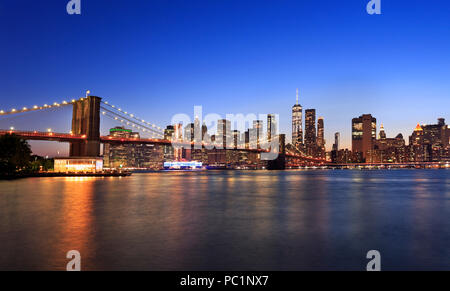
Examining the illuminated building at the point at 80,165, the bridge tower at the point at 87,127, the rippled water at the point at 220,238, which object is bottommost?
the rippled water at the point at 220,238

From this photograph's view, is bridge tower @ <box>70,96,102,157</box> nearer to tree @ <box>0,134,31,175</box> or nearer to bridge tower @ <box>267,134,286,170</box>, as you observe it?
tree @ <box>0,134,31,175</box>

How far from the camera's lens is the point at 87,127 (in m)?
77.8

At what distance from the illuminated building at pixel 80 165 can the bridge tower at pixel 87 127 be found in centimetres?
152

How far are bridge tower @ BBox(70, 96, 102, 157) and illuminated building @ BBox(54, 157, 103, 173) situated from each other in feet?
5.00

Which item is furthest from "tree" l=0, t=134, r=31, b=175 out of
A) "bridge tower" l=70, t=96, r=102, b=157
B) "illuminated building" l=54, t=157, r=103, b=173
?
"bridge tower" l=70, t=96, r=102, b=157

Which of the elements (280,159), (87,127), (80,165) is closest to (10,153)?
(80,165)

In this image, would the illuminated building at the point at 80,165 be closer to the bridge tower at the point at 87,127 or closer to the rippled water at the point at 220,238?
the bridge tower at the point at 87,127

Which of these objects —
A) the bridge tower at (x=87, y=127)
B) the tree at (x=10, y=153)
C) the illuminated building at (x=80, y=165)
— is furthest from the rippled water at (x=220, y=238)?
the illuminated building at (x=80, y=165)

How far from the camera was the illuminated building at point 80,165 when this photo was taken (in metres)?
78.2

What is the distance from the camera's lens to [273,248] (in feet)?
40.9

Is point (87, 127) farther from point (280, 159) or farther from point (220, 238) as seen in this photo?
point (280, 159)
